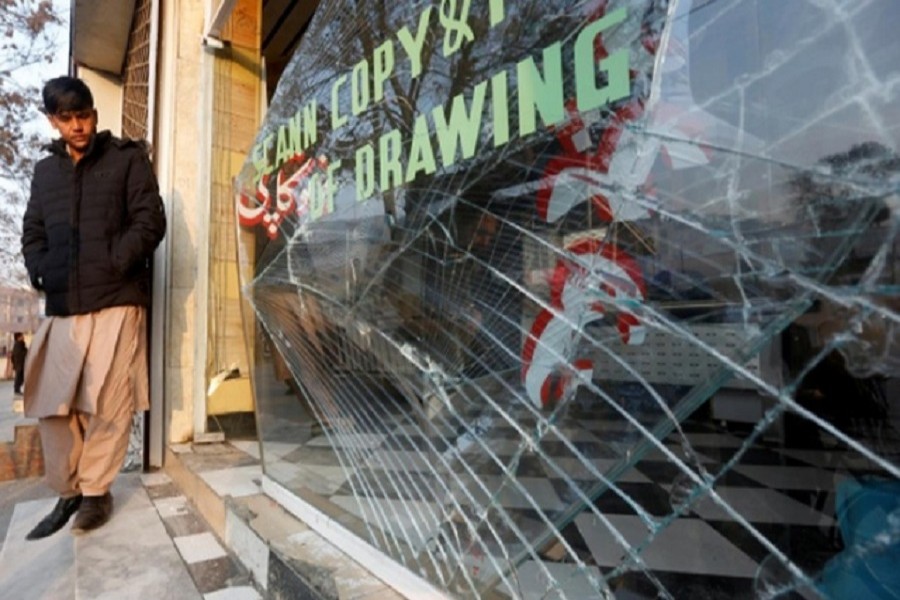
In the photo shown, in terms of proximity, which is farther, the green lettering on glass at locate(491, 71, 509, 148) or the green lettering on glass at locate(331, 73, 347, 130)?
the green lettering on glass at locate(331, 73, 347, 130)

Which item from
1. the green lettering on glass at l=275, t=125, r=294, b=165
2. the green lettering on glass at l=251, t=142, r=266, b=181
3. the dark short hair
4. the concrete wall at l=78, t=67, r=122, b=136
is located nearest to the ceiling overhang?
the concrete wall at l=78, t=67, r=122, b=136

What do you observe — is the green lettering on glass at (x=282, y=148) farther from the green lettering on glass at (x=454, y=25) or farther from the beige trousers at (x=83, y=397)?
the beige trousers at (x=83, y=397)

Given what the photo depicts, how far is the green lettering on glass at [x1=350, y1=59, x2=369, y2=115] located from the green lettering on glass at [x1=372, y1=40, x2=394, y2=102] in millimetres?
32

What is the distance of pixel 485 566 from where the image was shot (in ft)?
2.82

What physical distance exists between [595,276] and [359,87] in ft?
2.63

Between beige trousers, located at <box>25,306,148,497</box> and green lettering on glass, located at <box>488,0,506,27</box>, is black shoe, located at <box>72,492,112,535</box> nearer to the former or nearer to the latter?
beige trousers, located at <box>25,306,148,497</box>

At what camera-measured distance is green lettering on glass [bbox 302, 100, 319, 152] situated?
1.36 meters

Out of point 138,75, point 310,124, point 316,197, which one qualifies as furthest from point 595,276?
point 138,75

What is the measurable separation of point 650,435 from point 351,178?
87 centimetres

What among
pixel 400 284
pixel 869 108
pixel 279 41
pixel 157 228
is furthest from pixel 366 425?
pixel 279 41

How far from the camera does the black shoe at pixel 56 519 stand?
1.73 m

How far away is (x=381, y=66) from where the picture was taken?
1117 mm

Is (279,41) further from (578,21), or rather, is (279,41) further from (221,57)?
(578,21)

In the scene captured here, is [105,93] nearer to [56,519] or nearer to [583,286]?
[56,519]
